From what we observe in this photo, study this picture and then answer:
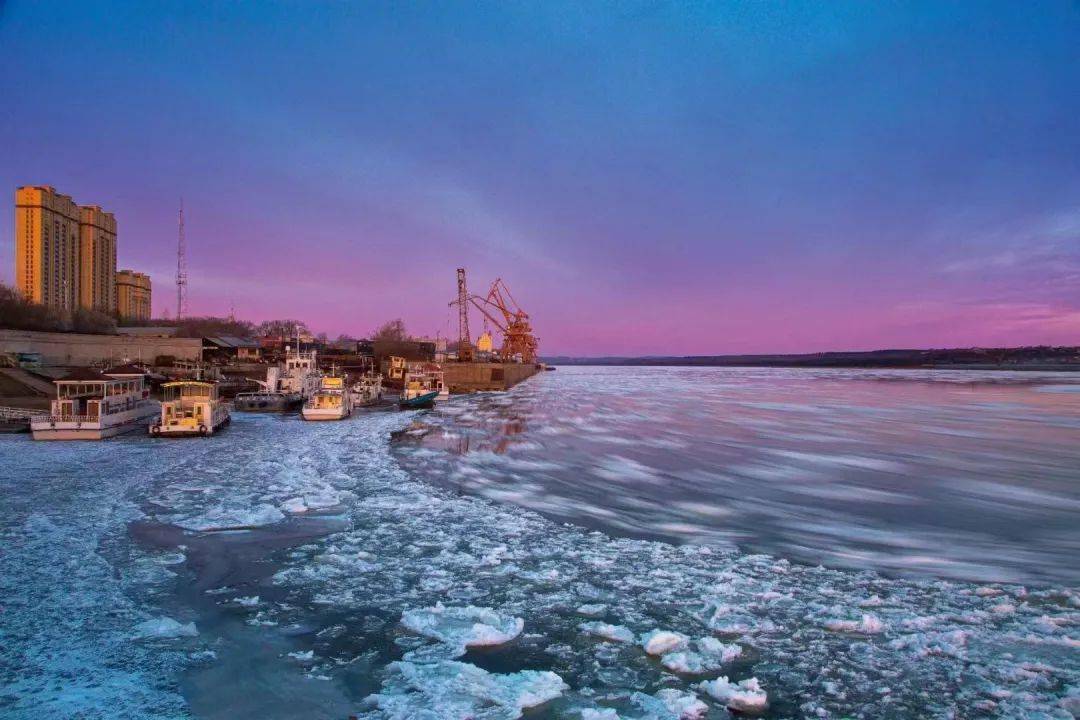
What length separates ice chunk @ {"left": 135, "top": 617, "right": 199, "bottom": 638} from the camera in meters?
5.87

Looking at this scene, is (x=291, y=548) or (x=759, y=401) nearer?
(x=291, y=548)

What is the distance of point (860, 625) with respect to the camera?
6.23 m

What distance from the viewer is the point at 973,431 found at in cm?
2569

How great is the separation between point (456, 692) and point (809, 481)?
12333 mm

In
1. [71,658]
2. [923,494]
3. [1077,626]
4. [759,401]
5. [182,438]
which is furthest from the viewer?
[759,401]

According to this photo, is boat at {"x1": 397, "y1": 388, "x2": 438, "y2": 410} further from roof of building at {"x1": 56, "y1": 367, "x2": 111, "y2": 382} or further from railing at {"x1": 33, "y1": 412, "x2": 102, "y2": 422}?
railing at {"x1": 33, "y1": 412, "x2": 102, "y2": 422}

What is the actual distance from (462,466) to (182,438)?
1300 centimetres

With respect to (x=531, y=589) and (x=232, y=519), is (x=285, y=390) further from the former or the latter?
(x=531, y=589)

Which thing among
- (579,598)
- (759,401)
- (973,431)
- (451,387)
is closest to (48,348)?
(451,387)

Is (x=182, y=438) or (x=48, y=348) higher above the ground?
(x=48, y=348)

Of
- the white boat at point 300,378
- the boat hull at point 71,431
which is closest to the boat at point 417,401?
the white boat at point 300,378

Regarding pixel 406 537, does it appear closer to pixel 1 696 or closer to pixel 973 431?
pixel 1 696

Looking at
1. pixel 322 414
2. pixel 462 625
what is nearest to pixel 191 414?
pixel 322 414

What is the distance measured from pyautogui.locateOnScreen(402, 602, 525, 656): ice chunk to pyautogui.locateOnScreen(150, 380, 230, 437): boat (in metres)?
20.8
